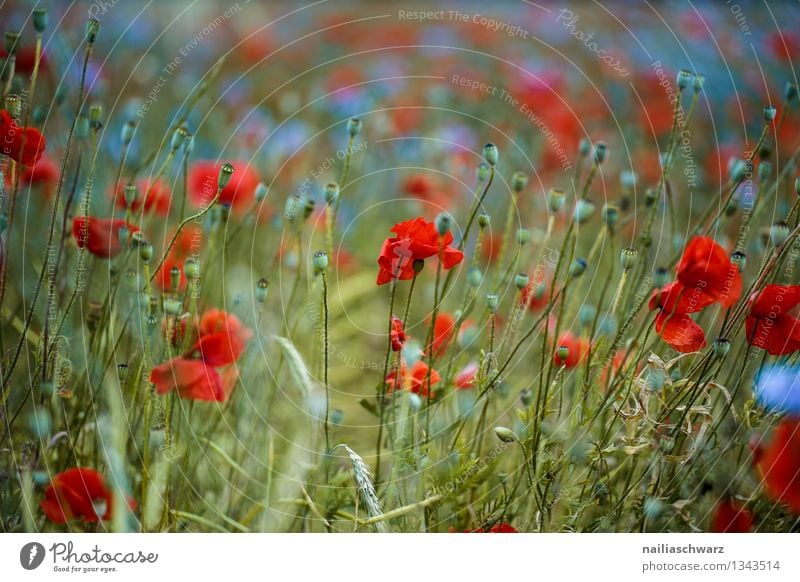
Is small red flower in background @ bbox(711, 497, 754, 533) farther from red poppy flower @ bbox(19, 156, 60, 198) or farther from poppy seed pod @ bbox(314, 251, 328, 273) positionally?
red poppy flower @ bbox(19, 156, 60, 198)

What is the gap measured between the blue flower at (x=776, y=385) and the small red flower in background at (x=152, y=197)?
543mm

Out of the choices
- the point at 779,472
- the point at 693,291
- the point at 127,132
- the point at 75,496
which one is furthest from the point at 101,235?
the point at 779,472

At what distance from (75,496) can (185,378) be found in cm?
12

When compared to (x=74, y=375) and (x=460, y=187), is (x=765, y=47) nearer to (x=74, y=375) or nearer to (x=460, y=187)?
(x=460, y=187)

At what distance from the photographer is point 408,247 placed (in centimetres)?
63

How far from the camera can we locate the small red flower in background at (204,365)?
0.66 metres

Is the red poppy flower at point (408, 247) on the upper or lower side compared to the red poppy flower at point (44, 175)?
lower

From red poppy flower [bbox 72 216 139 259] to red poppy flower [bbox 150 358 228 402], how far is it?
0.11 meters
